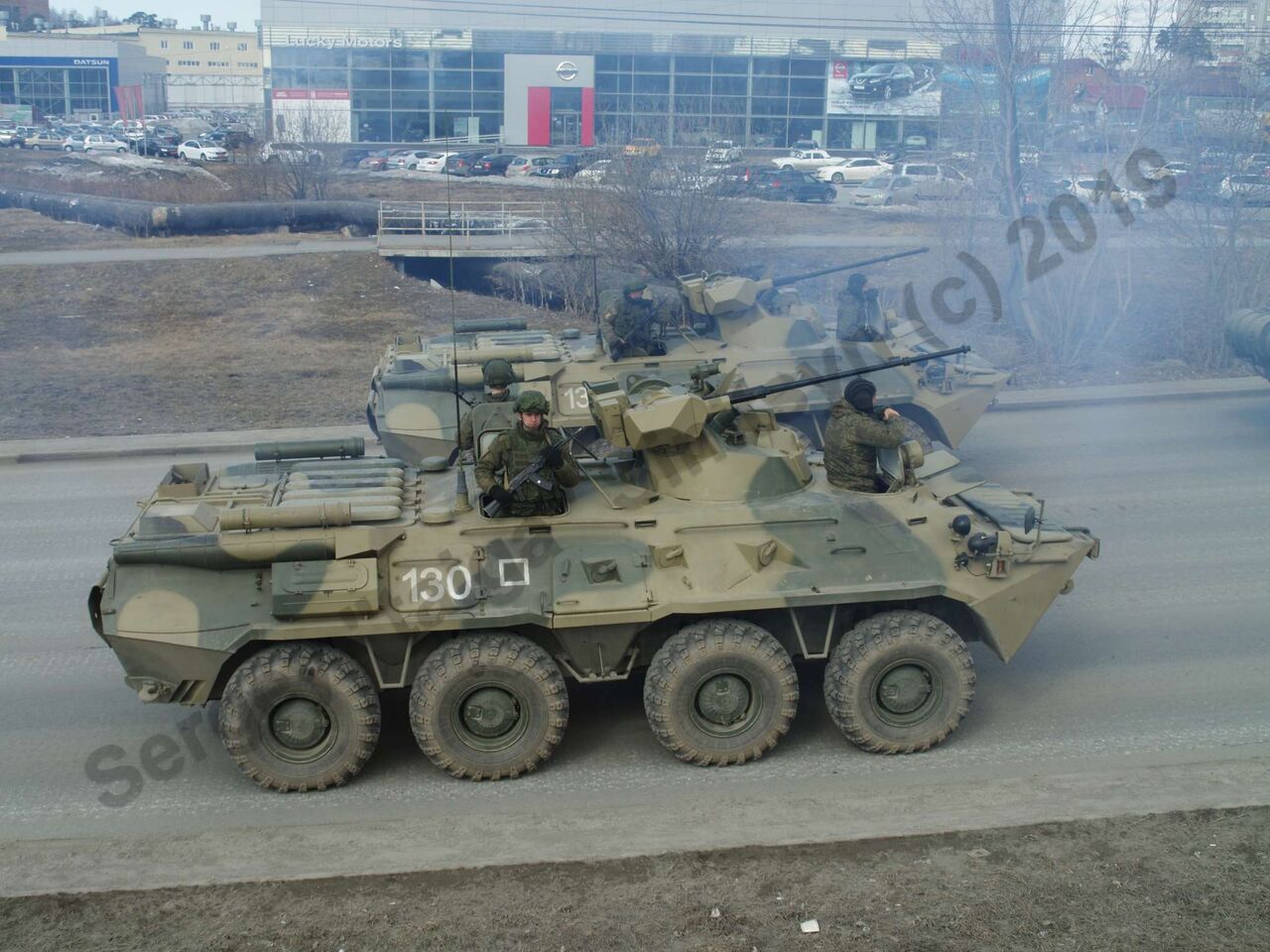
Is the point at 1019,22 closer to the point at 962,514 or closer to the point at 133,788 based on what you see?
the point at 962,514

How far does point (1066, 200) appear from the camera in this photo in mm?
22078

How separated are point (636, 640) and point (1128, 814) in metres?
3.13

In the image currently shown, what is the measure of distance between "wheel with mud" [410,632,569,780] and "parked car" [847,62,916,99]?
44.7 m

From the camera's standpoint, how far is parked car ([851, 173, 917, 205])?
130 feet

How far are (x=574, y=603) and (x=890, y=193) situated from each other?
110 feet

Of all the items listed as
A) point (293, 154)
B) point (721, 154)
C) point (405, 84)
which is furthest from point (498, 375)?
point (405, 84)

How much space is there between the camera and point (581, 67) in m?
46.5

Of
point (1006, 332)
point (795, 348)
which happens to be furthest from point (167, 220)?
point (795, 348)

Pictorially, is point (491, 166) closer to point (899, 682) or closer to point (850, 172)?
point (850, 172)

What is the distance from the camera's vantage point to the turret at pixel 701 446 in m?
9.18

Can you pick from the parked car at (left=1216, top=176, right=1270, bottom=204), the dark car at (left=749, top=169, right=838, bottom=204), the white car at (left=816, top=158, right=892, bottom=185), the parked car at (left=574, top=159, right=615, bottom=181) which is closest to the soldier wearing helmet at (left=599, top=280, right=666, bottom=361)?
the parked car at (left=574, top=159, right=615, bottom=181)

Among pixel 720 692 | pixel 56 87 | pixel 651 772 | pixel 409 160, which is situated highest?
pixel 56 87

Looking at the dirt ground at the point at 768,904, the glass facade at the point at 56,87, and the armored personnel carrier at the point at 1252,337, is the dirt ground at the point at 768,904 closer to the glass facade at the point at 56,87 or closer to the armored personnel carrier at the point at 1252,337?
the armored personnel carrier at the point at 1252,337

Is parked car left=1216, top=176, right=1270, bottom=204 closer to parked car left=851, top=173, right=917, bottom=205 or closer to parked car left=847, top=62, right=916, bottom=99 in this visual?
parked car left=851, top=173, right=917, bottom=205
